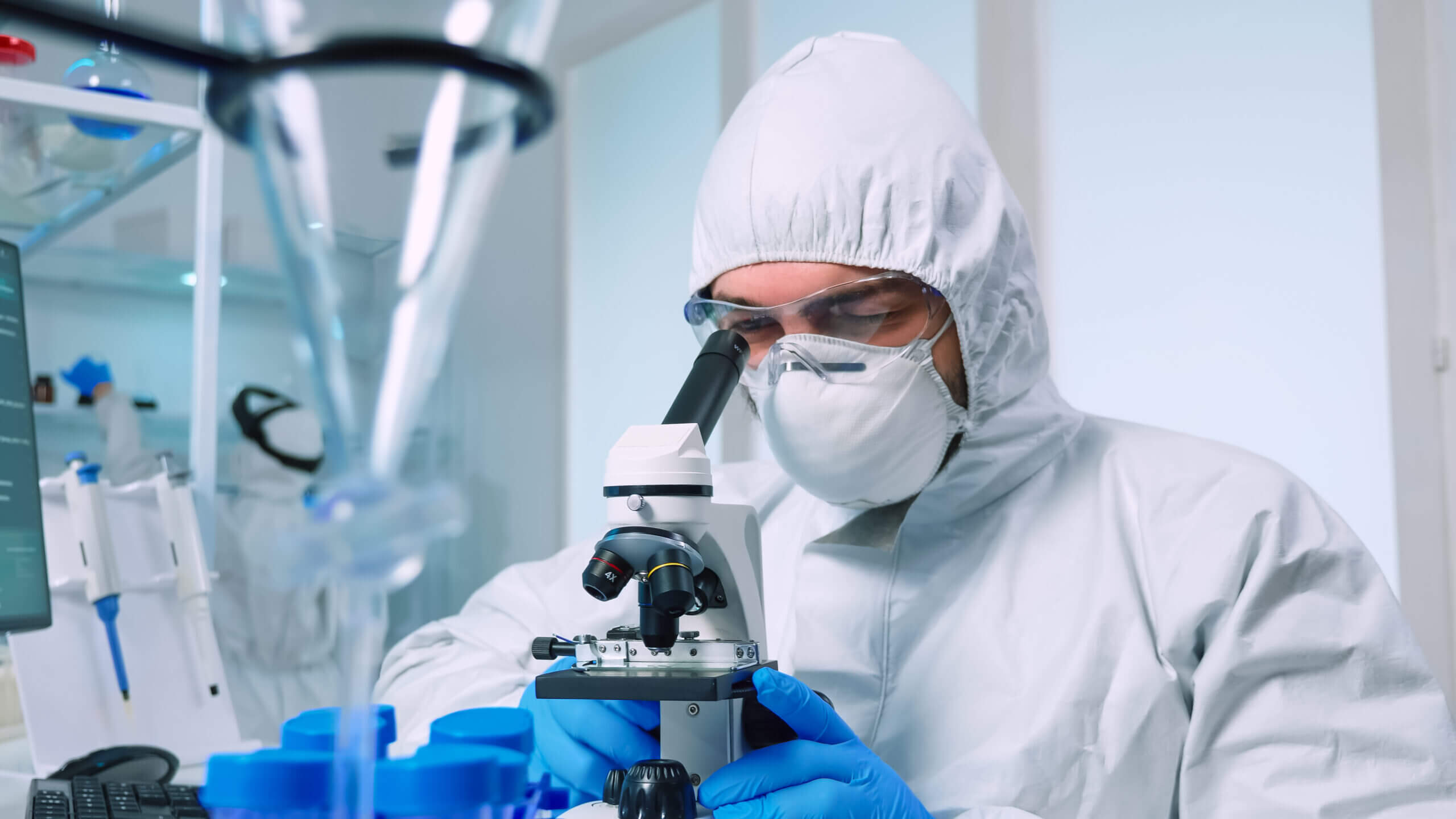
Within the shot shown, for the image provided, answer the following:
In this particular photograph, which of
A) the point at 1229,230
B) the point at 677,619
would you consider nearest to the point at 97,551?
the point at 677,619

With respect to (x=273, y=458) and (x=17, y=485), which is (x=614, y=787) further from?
(x=273, y=458)

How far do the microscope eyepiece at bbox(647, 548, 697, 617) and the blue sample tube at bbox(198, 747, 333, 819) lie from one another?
0.32 metres

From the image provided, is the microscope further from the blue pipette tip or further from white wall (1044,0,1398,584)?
white wall (1044,0,1398,584)

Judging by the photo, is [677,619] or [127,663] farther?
[127,663]

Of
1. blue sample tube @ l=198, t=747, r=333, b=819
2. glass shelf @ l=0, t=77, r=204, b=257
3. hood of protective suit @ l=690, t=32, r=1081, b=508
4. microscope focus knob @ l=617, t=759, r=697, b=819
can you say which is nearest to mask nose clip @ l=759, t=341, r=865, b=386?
hood of protective suit @ l=690, t=32, r=1081, b=508

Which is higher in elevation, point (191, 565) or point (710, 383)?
point (710, 383)

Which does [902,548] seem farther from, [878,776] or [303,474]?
[303,474]

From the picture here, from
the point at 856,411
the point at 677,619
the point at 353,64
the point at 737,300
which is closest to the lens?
the point at 353,64

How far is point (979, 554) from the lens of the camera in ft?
3.72

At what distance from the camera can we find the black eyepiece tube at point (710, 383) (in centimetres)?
82

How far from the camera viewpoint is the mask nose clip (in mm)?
1024

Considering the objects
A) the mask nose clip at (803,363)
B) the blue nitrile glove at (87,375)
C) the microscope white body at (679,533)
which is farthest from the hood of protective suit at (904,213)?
the blue nitrile glove at (87,375)

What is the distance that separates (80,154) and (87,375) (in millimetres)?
645

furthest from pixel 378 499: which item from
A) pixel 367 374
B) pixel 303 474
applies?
pixel 303 474
